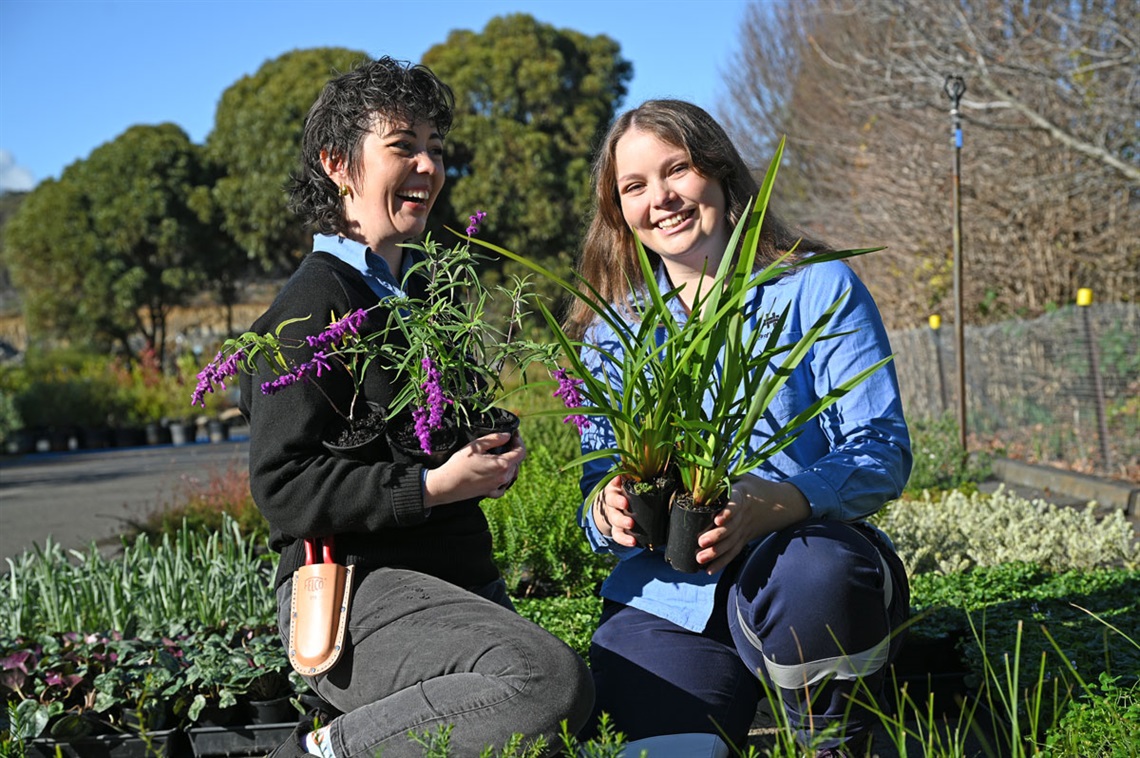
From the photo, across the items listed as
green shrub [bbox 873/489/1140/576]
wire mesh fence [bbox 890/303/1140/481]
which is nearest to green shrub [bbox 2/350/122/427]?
wire mesh fence [bbox 890/303/1140/481]

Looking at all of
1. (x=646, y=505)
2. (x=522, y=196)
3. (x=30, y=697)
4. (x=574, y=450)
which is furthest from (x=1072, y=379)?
(x=522, y=196)

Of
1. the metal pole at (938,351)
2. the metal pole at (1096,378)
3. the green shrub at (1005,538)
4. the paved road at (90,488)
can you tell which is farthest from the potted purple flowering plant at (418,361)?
the metal pole at (938,351)

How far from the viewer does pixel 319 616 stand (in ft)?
6.70

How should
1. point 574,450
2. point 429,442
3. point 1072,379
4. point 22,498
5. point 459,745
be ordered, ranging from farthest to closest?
point 22,498
point 1072,379
point 574,450
point 429,442
point 459,745

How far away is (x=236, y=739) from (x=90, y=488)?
941 cm

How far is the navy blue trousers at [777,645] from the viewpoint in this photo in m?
1.98

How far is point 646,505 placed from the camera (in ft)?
6.75

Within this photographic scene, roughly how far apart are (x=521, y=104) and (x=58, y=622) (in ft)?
65.0

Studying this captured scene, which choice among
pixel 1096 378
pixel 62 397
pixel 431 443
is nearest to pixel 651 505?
pixel 431 443

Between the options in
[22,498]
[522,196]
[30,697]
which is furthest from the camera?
[522,196]

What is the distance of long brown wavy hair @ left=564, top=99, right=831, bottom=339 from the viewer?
2.50 meters

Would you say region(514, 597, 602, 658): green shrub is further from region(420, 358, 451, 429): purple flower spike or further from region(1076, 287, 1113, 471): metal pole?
region(1076, 287, 1113, 471): metal pole

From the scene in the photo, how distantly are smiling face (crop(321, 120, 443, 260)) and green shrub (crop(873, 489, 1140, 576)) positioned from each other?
8.23ft

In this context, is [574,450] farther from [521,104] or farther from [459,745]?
[521,104]
